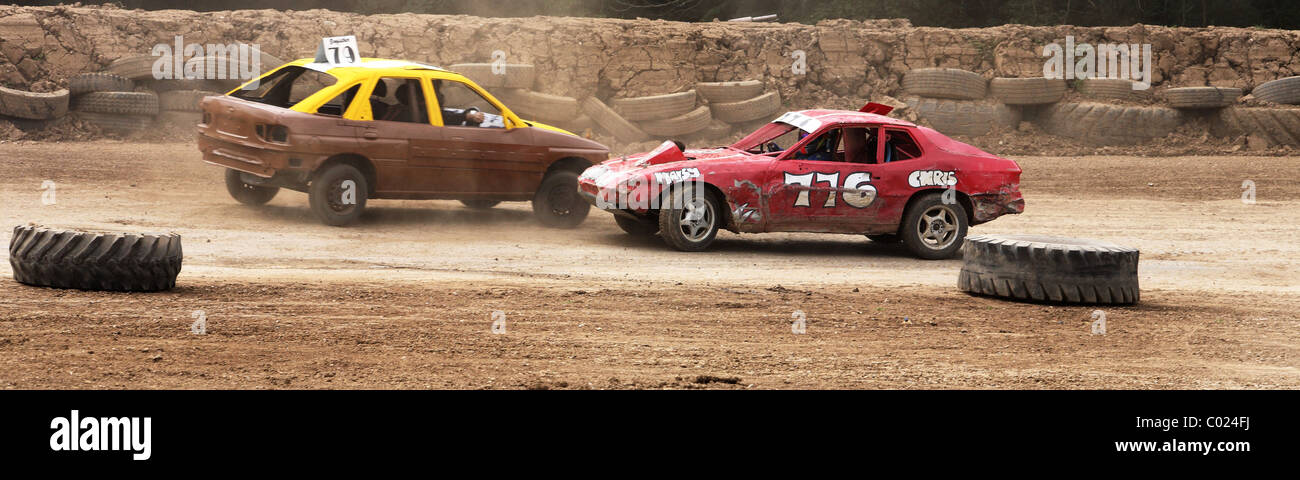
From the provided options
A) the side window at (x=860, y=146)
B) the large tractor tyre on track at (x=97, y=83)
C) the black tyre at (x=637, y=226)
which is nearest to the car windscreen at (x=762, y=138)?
the side window at (x=860, y=146)

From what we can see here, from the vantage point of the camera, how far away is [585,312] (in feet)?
28.1

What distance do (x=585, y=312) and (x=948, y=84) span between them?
15192 millimetres

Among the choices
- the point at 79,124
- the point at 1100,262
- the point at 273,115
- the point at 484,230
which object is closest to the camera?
the point at 1100,262

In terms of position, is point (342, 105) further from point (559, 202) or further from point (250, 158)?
point (559, 202)

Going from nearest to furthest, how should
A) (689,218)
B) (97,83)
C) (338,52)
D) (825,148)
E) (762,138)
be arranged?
1. (689,218)
2. (825,148)
3. (762,138)
4. (338,52)
5. (97,83)

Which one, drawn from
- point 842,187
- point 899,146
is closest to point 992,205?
point 899,146

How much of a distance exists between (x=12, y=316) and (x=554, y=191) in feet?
21.7

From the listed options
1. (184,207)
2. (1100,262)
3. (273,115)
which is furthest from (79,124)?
(1100,262)

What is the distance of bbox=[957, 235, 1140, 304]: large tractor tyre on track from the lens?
31.0ft

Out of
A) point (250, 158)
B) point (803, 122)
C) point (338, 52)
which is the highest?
point (338, 52)

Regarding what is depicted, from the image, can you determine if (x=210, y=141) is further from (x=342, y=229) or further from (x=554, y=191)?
(x=554, y=191)

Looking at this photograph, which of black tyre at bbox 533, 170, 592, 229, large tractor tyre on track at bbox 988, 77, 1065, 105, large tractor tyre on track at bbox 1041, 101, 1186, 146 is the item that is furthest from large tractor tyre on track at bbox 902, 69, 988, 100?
black tyre at bbox 533, 170, 592, 229

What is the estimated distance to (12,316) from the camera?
24.7ft

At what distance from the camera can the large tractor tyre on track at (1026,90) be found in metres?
22.5
